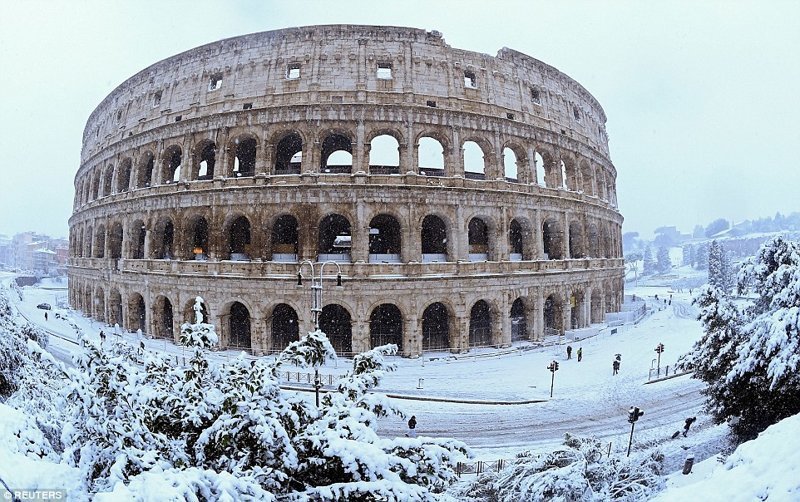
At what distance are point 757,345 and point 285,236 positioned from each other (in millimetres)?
23620

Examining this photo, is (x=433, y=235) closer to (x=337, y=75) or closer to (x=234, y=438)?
(x=337, y=75)

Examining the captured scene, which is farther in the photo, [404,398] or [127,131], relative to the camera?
[127,131]

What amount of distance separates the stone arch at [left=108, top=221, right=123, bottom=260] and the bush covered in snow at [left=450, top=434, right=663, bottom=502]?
1237 inches

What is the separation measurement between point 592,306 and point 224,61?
31256mm

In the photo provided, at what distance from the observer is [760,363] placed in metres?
10.8

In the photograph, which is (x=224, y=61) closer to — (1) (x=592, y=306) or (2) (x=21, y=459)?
(2) (x=21, y=459)

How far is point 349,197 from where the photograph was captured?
77.8ft

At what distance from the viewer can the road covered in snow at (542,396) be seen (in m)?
14.6

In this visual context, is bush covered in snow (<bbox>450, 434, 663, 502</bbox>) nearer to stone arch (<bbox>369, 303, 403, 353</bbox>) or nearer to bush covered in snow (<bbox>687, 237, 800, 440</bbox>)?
bush covered in snow (<bbox>687, 237, 800, 440</bbox>)

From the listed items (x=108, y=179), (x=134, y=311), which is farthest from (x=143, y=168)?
(x=134, y=311)

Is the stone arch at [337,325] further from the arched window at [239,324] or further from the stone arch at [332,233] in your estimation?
the arched window at [239,324]

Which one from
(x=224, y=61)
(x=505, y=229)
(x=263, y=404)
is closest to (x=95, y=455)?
(x=263, y=404)

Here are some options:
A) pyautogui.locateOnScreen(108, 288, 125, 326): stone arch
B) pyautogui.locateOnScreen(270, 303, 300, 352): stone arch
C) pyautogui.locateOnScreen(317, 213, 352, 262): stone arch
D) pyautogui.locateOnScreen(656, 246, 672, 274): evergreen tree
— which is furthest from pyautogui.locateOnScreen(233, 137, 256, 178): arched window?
pyautogui.locateOnScreen(656, 246, 672, 274): evergreen tree

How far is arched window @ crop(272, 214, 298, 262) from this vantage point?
84.5ft
